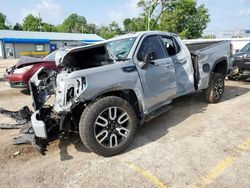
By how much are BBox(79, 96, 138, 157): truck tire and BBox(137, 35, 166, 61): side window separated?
41.8 inches

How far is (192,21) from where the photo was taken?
151 feet

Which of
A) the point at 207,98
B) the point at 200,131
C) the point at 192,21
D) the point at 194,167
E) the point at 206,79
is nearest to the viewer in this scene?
the point at 194,167

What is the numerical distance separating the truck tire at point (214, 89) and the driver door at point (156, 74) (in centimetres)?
169

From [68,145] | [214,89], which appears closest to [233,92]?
[214,89]

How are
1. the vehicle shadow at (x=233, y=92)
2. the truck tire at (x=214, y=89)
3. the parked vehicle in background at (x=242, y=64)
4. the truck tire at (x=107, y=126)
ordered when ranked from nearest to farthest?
the truck tire at (x=107, y=126)
the truck tire at (x=214, y=89)
the vehicle shadow at (x=233, y=92)
the parked vehicle in background at (x=242, y=64)

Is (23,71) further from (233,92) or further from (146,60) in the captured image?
(233,92)

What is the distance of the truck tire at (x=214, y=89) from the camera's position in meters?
6.04

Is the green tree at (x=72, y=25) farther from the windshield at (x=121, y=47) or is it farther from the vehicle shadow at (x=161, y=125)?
the windshield at (x=121, y=47)

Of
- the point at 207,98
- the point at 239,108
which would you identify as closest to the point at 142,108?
the point at 207,98

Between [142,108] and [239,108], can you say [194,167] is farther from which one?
[239,108]

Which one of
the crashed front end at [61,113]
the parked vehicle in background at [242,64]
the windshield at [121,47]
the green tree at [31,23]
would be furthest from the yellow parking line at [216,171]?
the green tree at [31,23]

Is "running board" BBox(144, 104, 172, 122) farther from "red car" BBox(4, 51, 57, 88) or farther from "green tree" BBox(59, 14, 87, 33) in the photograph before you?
"green tree" BBox(59, 14, 87, 33)

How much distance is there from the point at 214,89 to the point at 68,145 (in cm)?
409

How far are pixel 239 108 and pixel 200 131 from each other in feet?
6.95
